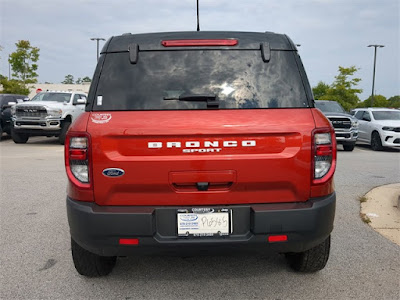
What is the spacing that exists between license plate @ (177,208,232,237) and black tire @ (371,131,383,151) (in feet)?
44.2

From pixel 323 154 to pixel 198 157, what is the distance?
86cm

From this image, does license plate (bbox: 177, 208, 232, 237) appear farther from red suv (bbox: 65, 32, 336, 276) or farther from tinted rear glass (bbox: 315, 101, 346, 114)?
tinted rear glass (bbox: 315, 101, 346, 114)

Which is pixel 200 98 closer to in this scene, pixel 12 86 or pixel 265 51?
pixel 265 51

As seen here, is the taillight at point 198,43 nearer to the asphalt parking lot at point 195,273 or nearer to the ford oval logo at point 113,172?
the ford oval logo at point 113,172

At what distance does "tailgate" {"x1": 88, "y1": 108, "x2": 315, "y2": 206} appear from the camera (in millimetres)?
2625

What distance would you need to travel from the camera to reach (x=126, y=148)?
2641 millimetres

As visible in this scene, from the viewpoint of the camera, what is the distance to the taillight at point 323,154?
2709 millimetres

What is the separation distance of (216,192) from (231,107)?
1.94 feet

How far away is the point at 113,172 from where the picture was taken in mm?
2637

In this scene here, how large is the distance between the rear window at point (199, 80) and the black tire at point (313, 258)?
3.95ft

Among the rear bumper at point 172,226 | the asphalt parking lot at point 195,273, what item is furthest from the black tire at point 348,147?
the rear bumper at point 172,226

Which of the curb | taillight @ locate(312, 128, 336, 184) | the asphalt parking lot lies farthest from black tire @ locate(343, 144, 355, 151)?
taillight @ locate(312, 128, 336, 184)

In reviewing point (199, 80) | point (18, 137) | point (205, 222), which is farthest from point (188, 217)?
point (18, 137)

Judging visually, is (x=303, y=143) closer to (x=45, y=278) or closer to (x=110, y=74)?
(x=110, y=74)
